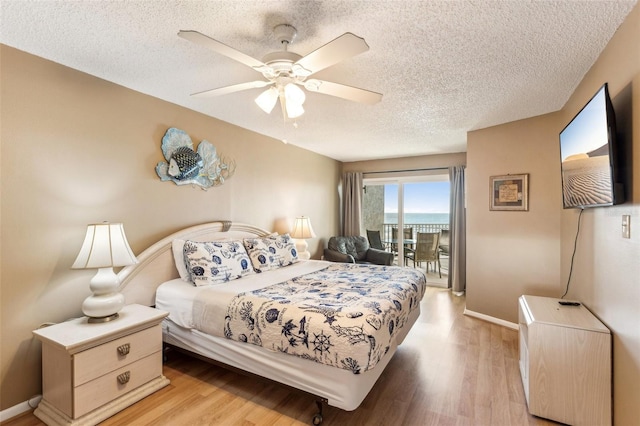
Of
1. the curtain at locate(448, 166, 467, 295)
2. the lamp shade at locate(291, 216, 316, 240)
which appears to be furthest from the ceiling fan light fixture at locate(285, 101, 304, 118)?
the curtain at locate(448, 166, 467, 295)

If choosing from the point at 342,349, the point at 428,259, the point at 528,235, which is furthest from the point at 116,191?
the point at 428,259

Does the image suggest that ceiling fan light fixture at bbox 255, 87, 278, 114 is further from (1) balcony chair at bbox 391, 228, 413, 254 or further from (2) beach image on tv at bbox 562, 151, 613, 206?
(1) balcony chair at bbox 391, 228, 413, 254

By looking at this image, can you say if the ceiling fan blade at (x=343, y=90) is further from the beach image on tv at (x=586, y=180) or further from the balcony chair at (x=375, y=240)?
the balcony chair at (x=375, y=240)

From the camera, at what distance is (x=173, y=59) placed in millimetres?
2164

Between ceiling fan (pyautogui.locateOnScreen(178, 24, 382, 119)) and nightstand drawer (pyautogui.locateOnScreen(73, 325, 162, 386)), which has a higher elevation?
ceiling fan (pyautogui.locateOnScreen(178, 24, 382, 119))

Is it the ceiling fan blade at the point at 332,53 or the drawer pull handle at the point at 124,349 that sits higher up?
the ceiling fan blade at the point at 332,53

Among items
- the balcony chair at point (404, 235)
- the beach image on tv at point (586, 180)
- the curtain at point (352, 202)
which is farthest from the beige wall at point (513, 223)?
the curtain at point (352, 202)

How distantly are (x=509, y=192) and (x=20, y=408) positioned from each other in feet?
15.5

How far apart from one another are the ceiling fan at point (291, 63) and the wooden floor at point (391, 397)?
202cm

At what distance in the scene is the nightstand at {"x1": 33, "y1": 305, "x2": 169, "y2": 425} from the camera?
1.88 metres

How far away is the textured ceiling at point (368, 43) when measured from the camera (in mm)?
1605

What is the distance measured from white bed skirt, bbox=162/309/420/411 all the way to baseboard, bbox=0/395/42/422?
0.93 metres

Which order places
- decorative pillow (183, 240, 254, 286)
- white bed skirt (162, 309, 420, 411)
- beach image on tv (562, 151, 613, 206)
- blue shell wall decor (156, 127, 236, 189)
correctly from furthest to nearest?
1. blue shell wall decor (156, 127, 236, 189)
2. decorative pillow (183, 240, 254, 286)
3. white bed skirt (162, 309, 420, 411)
4. beach image on tv (562, 151, 613, 206)

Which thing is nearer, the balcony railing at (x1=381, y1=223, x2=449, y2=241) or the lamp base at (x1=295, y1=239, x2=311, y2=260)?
the lamp base at (x1=295, y1=239, x2=311, y2=260)
